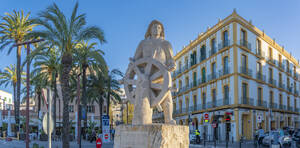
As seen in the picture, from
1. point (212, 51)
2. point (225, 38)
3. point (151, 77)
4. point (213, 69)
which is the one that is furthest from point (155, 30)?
point (213, 69)

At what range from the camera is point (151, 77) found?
306 inches

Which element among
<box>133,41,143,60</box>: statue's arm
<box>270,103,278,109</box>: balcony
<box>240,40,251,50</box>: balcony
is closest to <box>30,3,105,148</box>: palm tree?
<box>133,41,143,60</box>: statue's arm

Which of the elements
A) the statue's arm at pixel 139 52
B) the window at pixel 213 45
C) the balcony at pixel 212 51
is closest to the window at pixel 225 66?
the balcony at pixel 212 51

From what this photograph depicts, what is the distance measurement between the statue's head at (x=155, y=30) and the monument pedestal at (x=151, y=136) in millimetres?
2382

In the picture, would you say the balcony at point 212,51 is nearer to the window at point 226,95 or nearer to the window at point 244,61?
the window at point 244,61

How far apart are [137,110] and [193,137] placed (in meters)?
22.1

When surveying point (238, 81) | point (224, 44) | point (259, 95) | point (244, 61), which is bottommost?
point (259, 95)

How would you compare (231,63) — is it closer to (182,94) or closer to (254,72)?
(254,72)

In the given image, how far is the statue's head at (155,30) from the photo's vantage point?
27.1 ft

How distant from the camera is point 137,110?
7.62 m

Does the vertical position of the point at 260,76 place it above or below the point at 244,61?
below

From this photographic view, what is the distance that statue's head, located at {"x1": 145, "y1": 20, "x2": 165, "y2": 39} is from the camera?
8.27 m

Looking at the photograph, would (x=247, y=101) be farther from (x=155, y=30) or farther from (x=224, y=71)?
(x=155, y=30)

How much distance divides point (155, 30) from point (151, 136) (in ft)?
8.91
